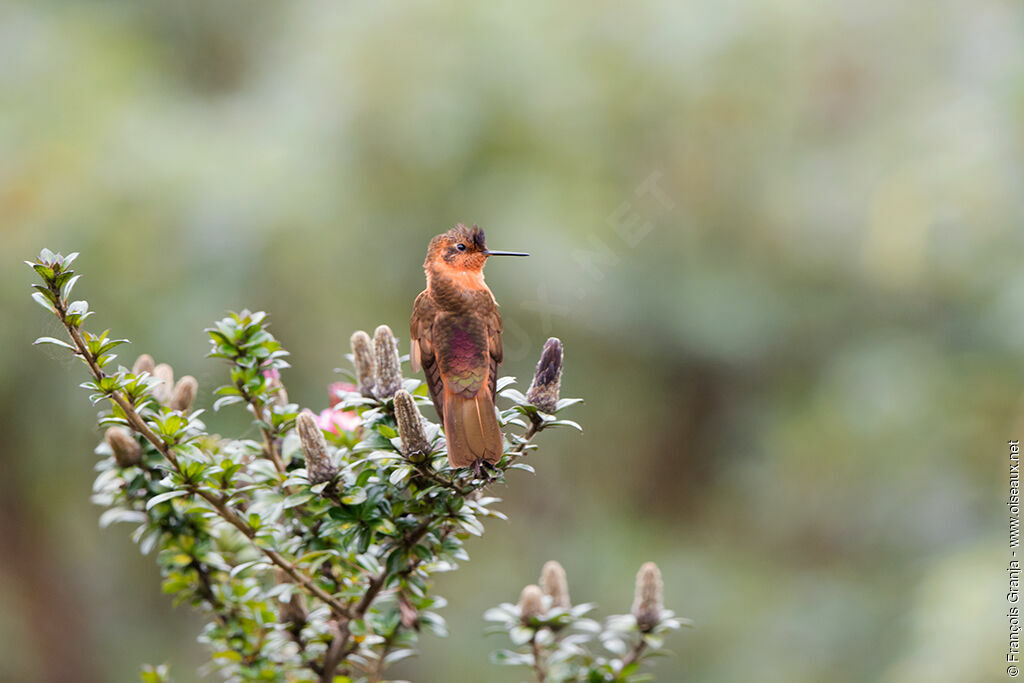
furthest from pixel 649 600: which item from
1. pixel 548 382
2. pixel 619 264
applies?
pixel 619 264

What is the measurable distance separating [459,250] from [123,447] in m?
0.33

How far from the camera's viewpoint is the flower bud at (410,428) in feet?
1.98

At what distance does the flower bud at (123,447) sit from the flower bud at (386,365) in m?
0.21

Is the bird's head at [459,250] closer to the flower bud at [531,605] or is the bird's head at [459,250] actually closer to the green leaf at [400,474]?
the green leaf at [400,474]

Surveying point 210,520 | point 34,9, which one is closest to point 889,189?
point 210,520

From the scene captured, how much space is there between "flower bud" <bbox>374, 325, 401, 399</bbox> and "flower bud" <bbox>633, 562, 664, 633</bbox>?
0.91 ft

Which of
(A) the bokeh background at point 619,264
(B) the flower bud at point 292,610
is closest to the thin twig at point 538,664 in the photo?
(B) the flower bud at point 292,610

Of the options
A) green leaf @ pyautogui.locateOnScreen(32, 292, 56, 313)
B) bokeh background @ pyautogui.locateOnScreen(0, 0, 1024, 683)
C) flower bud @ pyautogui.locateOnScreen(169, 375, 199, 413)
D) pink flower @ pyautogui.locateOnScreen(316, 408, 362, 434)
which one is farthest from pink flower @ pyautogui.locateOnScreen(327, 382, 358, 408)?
bokeh background @ pyautogui.locateOnScreen(0, 0, 1024, 683)

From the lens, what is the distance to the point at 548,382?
63 centimetres

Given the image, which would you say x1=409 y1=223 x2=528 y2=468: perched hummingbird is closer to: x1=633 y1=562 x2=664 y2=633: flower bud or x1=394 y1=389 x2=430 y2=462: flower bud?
x1=394 y1=389 x2=430 y2=462: flower bud

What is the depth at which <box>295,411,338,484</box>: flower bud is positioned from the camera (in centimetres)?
65

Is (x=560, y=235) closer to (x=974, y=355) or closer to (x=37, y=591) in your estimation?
(x=974, y=355)

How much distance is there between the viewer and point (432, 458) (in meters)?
0.63

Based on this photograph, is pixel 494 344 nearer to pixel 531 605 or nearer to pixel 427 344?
pixel 427 344
